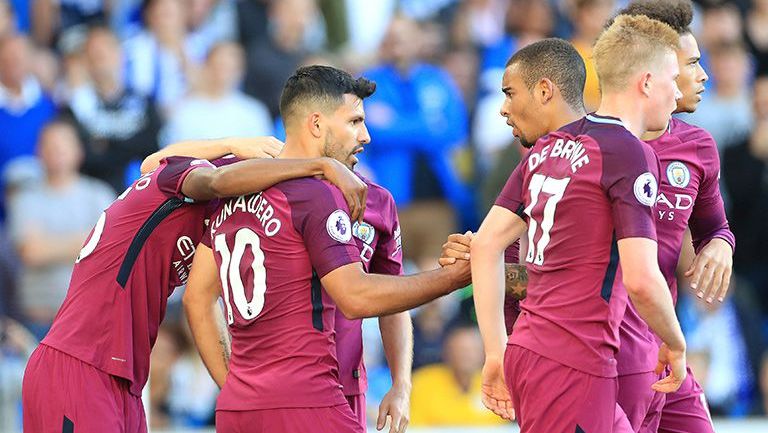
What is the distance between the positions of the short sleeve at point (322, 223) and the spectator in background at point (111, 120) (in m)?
6.32

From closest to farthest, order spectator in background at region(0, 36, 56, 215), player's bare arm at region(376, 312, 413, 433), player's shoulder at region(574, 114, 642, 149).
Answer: player's shoulder at region(574, 114, 642, 149) < player's bare arm at region(376, 312, 413, 433) < spectator in background at region(0, 36, 56, 215)

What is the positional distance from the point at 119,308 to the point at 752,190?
25.0 ft

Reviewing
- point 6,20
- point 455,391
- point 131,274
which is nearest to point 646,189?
point 131,274

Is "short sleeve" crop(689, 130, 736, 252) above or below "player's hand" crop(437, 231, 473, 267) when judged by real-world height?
above

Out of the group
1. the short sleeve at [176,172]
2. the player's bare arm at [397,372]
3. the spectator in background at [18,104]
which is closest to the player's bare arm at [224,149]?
the short sleeve at [176,172]

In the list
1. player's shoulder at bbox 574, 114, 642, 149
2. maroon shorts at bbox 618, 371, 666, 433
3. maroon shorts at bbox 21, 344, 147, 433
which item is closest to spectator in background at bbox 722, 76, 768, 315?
maroon shorts at bbox 618, 371, 666, 433

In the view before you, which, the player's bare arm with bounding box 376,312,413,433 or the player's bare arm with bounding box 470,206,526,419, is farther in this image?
the player's bare arm with bounding box 376,312,413,433

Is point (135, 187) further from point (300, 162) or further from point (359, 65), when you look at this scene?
point (359, 65)

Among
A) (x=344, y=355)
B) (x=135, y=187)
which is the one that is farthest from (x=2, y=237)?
(x=344, y=355)

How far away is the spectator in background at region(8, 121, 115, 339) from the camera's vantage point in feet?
37.1

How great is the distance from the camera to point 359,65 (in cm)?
1327

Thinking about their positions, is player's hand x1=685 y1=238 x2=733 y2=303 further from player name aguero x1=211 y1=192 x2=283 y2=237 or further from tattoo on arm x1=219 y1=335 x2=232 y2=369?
tattoo on arm x1=219 y1=335 x2=232 y2=369

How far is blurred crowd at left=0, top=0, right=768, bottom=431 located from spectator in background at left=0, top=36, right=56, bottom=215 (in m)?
0.02

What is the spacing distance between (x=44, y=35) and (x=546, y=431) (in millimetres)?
9044
